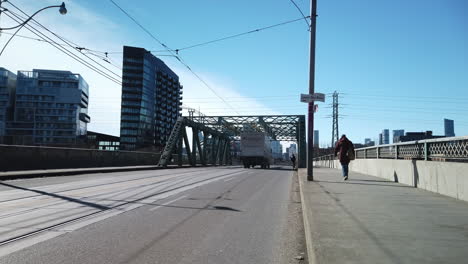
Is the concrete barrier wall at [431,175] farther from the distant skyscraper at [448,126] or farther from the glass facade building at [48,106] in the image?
the glass facade building at [48,106]

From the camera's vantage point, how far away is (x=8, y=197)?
9789 millimetres

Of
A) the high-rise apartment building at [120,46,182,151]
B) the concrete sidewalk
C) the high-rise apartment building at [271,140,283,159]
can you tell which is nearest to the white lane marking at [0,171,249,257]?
the concrete sidewalk

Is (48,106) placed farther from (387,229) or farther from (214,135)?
(387,229)

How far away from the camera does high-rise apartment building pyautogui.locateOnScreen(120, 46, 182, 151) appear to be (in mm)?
130250

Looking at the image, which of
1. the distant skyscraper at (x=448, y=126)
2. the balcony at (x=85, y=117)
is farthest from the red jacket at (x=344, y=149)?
the balcony at (x=85, y=117)

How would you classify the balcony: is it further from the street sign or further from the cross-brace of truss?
the street sign

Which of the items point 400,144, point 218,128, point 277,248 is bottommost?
point 277,248

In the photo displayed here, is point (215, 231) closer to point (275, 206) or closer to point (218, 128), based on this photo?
point (275, 206)

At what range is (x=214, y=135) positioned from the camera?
204 feet

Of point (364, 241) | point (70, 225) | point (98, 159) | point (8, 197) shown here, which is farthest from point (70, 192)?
point (98, 159)

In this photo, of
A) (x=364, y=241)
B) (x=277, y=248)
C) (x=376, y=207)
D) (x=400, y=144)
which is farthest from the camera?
(x=400, y=144)

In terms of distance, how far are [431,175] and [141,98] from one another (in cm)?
12628

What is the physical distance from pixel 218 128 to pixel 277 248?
62.3m

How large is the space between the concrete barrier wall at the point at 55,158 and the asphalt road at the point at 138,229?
915cm
